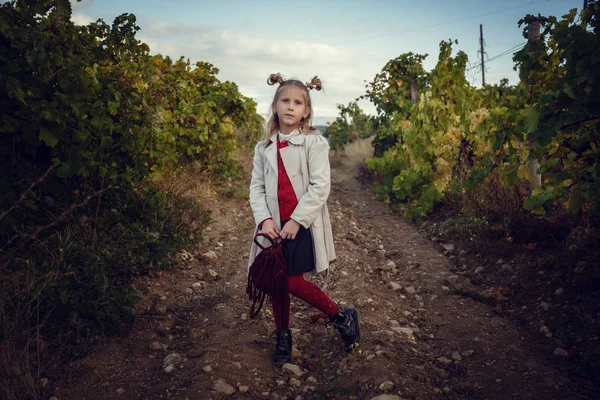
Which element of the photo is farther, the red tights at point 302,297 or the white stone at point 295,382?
the red tights at point 302,297

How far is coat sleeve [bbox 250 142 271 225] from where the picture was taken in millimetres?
2875

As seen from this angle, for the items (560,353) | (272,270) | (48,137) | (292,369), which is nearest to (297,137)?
(272,270)

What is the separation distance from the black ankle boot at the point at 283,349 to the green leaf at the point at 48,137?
203 cm

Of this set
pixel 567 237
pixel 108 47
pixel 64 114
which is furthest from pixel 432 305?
pixel 108 47

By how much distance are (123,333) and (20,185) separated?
4.37 feet

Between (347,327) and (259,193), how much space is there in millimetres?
1070

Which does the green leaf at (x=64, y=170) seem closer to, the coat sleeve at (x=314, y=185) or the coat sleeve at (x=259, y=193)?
the coat sleeve at (x=259, y=193)

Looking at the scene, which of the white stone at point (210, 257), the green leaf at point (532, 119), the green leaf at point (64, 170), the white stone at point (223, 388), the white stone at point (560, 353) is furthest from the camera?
the white stone at point (210, 257)

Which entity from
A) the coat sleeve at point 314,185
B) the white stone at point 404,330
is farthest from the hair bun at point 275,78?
the white stone at point 404,330

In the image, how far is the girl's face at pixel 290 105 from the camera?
2.85 m

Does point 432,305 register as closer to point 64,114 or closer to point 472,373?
point 472,373

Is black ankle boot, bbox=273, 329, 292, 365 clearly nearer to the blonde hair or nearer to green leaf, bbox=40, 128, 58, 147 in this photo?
the blonde hair

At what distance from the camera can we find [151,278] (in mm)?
4125

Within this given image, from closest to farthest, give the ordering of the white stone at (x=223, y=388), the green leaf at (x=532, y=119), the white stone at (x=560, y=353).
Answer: the white stone at (x=223, y=388) → the white stone at (x=560, y=353) → the green leaf at (x=532, y=119)
